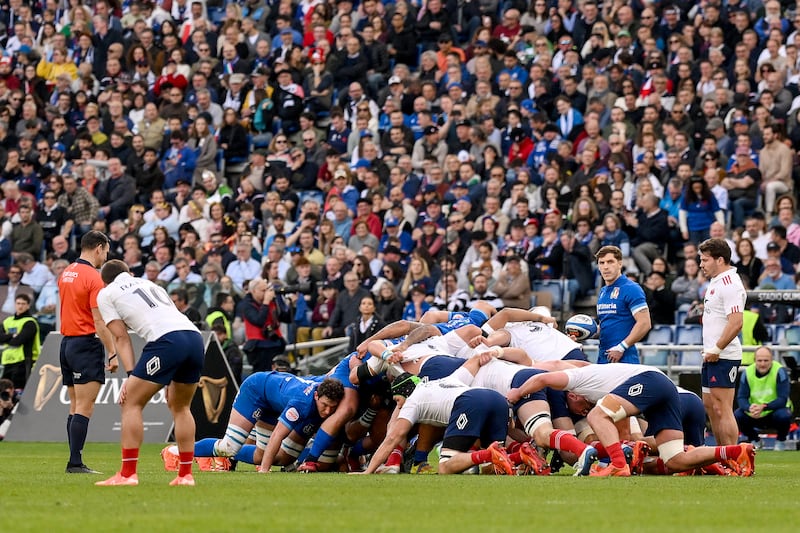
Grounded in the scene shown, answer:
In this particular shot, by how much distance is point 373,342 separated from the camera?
51.0ft

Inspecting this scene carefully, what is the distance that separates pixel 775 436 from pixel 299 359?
298 inches

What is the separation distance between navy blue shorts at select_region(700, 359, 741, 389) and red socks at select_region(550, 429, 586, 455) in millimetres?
1956

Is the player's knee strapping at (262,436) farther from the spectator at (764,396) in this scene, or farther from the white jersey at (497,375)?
the spectator at (764,396)

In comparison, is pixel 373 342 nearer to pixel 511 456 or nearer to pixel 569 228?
pixel 511 456

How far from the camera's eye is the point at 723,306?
50.0 ft

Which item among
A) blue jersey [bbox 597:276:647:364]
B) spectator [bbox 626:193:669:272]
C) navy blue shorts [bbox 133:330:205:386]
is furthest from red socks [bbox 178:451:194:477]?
spectator [bbox 626:193:669:272]

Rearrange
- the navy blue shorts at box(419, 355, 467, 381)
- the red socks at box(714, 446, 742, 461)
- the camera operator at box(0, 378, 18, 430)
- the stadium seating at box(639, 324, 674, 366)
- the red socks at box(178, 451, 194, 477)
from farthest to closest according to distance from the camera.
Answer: the camera operator at box(0, 378, 18, 430) < the stadium seating at box(639, 324, 674, 366) < the navy blue shorts at box(419, 355, 467, 381) < the red socks at box(714, 446, 742, 461) < the red socks at box(178, 451, 194, 477)

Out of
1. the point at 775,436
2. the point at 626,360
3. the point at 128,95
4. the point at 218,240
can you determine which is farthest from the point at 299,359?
the point at 128,95

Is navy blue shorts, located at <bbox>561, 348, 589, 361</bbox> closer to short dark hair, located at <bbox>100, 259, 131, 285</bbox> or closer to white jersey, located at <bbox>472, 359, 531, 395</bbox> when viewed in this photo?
white jersey, located at <bbox>472, 359, 531, 395</bbox>

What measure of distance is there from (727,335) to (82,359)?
6.27m

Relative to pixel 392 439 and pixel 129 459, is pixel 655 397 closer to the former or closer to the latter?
pixel 392 439

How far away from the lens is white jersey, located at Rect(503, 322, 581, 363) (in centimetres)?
1638

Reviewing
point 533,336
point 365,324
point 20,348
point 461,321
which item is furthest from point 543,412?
point 20,348

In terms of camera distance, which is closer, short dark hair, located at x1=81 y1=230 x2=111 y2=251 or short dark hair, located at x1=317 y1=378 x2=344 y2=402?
short dark hair, located at x1=81 y1=230 x2=111 y2=251
